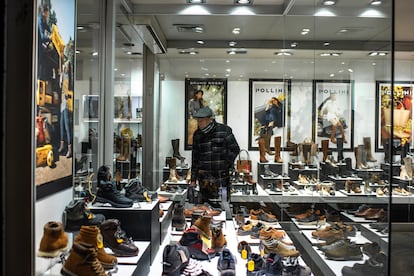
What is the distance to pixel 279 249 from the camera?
294cm

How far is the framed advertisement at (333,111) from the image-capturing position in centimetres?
291

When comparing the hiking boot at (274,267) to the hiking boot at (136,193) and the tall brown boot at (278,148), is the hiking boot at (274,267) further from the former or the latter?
the tall brown boot at (278,148)

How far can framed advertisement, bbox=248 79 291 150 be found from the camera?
470 cm

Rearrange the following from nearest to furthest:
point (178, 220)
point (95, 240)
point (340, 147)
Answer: point (95, 240) → point (340, 147) → point (178, 220)

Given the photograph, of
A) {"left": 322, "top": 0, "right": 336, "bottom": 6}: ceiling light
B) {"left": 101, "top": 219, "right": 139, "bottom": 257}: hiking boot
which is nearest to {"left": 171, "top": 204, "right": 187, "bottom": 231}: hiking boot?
{"left": 101, "top": 219, "right": 139, "bottom": 257}: hiking boot

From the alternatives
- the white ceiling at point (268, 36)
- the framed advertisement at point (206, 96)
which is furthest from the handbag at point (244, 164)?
the white ceiling at point (268, 36)

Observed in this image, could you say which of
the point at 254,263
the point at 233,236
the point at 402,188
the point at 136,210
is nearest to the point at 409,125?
the point at 402,188

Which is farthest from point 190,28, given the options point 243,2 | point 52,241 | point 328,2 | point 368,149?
point 52,241

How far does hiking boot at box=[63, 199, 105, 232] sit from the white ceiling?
47.8 inches

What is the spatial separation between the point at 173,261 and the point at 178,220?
1234 millimetres

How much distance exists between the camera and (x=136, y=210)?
255 centimetres

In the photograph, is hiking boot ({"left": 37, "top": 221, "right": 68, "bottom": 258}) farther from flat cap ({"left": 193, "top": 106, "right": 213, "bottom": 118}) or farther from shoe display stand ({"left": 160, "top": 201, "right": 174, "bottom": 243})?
flat cap ({"left": 193, "top": 106, "right": 213, "bottom": 118})

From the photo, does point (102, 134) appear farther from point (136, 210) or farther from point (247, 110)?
point (247, 110)

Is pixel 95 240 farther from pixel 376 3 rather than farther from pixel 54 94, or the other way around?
pixel 376 3
